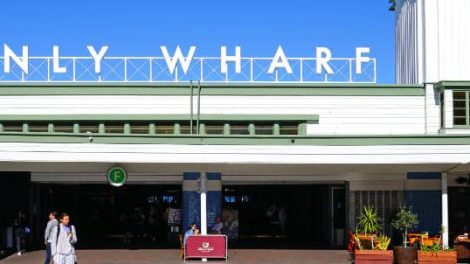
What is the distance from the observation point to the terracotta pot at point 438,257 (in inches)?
893

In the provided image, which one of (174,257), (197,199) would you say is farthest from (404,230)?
(174,257)

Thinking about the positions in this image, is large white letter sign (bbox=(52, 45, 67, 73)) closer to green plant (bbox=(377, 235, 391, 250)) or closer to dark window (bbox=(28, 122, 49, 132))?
dark window (bbox=(28, 122, 49, 132))

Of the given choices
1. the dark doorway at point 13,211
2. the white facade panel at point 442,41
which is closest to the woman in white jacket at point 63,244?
the dark doorway at point 13,211

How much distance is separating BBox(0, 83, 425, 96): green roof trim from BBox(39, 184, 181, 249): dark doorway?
4.11m

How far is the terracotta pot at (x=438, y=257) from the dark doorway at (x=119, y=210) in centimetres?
1123

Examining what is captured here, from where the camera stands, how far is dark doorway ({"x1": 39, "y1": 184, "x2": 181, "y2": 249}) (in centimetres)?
3145

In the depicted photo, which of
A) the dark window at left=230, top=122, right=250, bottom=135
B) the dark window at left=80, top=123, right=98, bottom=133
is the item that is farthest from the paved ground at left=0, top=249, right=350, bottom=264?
the dark window at left=80, top=123, right=98, bottom=133

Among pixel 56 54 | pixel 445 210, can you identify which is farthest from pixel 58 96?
pixel 445 210

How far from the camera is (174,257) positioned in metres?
25.2

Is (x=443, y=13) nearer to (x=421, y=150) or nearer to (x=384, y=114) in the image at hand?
(x=384, y=114)

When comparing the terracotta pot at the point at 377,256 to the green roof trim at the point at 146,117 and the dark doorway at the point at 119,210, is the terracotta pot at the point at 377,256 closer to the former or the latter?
the green roof trim at the point at 146,117

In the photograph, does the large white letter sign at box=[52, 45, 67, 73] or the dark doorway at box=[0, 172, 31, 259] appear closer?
the dark doorway at box=[0, 172, 31, 259]

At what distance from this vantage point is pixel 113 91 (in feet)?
97.8

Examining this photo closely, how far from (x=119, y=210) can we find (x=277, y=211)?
24.0 ft
